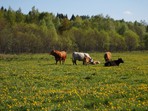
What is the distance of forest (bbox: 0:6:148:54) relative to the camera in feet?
325

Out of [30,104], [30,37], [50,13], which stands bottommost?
[30,104]

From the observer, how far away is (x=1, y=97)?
1477cm

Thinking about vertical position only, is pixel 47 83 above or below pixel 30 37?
below

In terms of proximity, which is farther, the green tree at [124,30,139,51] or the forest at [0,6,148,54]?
the green tree at [124,30,139,51]

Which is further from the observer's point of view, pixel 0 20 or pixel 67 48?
pixel 67 48

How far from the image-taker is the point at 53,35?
104 meters

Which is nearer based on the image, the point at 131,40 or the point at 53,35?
the point at 53,35

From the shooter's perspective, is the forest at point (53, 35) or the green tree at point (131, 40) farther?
the green tree at point (131, 40)

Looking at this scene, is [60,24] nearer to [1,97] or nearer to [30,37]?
[30,37]

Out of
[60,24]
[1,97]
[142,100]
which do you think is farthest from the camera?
[60,24]

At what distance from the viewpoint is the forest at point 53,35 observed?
98.9 metres

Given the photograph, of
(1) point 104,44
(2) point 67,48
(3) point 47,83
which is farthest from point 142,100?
(1) point 104,44

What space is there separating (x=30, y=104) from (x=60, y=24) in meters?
121

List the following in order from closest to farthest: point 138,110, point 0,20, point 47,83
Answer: point 138,110
point 47,83
point 0,20
